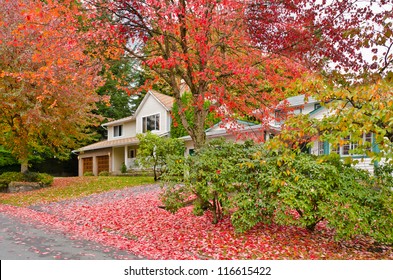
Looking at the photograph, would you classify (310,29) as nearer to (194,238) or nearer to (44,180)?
(194,238)

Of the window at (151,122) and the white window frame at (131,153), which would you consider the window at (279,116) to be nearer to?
the window at (151,122)

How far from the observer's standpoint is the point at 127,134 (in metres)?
31.1

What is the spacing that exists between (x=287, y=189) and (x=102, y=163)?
2710cm

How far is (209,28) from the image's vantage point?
8430mm

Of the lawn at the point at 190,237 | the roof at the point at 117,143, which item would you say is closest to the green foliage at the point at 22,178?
the roof at the point at 117,143

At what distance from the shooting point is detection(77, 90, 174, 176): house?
27.3 meters

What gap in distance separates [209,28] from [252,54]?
1.79 metres

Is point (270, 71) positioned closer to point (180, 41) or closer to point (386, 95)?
point (180, 41)

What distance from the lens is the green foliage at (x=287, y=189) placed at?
6.79 metres

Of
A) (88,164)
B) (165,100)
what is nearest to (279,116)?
(165,100)

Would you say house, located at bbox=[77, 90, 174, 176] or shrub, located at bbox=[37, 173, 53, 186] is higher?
house, located at bbox=[77, 90, 174, 176]

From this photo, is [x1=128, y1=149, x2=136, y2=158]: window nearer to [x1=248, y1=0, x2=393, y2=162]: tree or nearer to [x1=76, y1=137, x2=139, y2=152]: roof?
[x1=76, y1=137, x2=139, y2=152]: roof

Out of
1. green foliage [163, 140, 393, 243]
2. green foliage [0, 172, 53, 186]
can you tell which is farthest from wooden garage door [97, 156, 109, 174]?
green foliage [163, 140, 393, 243]
